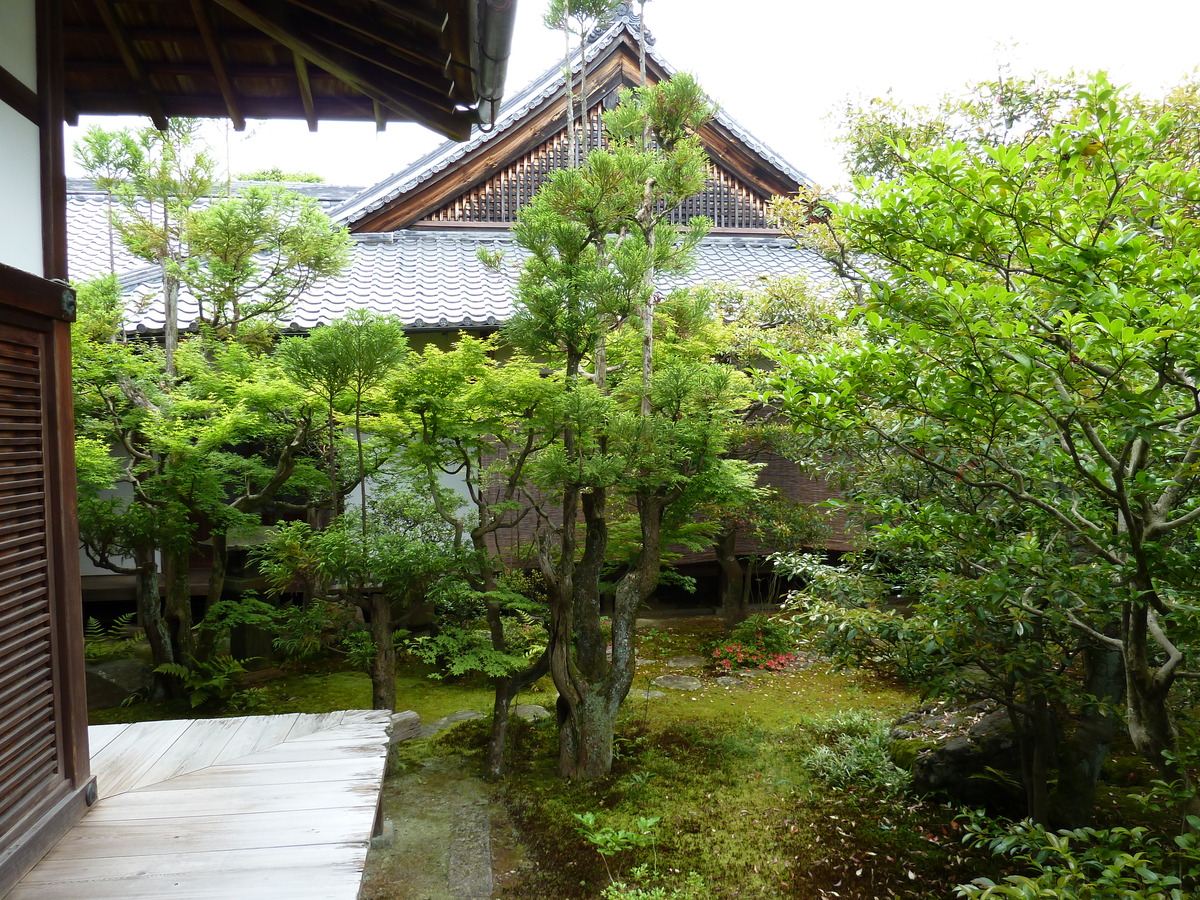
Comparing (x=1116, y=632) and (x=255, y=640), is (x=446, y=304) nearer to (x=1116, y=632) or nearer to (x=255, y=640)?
(x=255, y=640)

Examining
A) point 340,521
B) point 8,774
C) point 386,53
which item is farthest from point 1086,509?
point 340,521

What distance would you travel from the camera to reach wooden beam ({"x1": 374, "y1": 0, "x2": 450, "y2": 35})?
2889 millimetres

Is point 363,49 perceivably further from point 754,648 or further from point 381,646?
point 754,648

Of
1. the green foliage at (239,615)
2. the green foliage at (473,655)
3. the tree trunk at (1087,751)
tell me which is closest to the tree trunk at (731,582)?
the green foliage at (473,655)

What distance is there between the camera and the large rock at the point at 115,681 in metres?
8.05

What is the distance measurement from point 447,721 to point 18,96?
20.9 feet

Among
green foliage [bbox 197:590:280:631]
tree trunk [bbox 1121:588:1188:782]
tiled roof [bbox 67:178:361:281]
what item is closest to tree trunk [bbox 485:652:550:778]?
green foliage [bbox 197:590:280:631]

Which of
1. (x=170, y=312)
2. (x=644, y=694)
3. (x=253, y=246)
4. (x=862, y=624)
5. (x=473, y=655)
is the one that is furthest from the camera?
(x=644, y=694)

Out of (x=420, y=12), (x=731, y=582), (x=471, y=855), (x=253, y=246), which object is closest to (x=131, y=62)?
(x=420, y=12)

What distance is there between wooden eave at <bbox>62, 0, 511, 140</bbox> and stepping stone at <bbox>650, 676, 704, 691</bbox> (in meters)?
6.55

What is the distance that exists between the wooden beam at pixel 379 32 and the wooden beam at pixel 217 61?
1.58ft

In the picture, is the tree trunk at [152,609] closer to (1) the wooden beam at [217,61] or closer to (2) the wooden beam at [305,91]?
(1) the wooden beam at [217,61]

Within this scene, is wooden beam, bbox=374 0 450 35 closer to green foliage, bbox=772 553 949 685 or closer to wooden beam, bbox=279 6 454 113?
wooden beam, bbox=279 6 454 113

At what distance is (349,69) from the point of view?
3.43m
